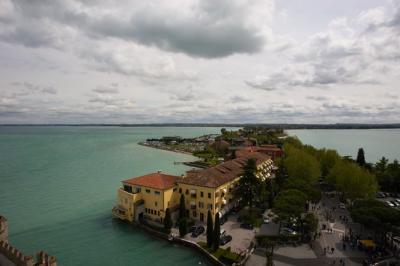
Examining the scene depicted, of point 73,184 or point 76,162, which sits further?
point 76,162

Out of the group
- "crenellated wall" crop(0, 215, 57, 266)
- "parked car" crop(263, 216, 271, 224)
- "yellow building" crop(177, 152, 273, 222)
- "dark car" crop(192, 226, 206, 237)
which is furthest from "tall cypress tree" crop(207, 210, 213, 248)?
"crenellated wall" crop(0, 215, 57, 266)

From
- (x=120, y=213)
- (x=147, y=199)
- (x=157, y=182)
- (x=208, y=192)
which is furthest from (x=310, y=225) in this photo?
(x=120, y=213)

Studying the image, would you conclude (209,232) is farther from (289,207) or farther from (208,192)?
(289,207)

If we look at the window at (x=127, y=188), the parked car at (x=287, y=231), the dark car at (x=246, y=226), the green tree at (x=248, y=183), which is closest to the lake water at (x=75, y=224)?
the window at (x=127, y=188)

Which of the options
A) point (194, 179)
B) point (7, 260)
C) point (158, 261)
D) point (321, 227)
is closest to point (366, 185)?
point (321, 227)

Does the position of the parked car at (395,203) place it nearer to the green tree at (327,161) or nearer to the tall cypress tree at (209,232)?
the green tree at (327,161)

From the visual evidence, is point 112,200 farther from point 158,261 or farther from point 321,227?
point 321,227
